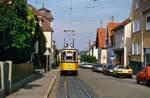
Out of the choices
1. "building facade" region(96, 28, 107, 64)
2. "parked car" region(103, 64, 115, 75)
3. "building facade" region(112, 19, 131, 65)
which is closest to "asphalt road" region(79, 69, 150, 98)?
"parked car" region(103, 64, 115, 75)

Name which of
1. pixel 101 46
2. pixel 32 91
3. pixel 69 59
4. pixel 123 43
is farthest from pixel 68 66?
pixel 101 46

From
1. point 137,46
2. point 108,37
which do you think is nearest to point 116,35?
point 108,37

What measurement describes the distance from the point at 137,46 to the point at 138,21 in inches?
132

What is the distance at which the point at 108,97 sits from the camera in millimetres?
24453

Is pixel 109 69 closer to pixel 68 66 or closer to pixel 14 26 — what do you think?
pixel 68 66

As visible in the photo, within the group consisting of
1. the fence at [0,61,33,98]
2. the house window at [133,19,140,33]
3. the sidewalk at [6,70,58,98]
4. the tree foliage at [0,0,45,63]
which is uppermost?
the house window at [133,19,140,33]

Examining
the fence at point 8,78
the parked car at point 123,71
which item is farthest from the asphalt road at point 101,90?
the parked car at point 123,71

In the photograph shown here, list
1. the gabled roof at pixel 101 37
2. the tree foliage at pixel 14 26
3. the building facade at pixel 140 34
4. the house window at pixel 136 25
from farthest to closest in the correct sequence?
the gabled roof at pixel 101 37
the house window at pixel 136 25
the building facade at pixel 140 34
the tree foliage at pixel 14 26

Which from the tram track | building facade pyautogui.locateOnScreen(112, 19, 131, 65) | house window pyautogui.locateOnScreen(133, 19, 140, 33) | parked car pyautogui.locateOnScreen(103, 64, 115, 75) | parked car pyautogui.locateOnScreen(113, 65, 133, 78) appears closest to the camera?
the tram track

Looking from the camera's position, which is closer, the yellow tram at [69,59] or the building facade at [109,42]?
the yellow tram at [69,59]

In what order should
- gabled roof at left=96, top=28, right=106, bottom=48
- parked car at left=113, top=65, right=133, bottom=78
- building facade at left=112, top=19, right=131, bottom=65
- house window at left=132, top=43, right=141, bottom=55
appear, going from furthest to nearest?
1. gabled roof at left=96, top=28, right=106, bottom=48
2. building facade at left=112, top=19, right=131, bottom=65
3. house window at left=132, top=43, right=141, bottom=55
4. parked car at left=113, top=65, right=133, bottom=78

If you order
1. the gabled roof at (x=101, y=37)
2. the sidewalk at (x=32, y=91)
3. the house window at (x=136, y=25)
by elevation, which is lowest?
the sidewalk at (x=32, y=91)

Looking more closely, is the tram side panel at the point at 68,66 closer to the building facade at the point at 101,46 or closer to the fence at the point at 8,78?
the fence at the point at 8,78

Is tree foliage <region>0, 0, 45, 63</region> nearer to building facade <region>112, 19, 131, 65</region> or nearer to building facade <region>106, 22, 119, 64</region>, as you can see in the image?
building facade <region>112, 19, 131, 65</region>
